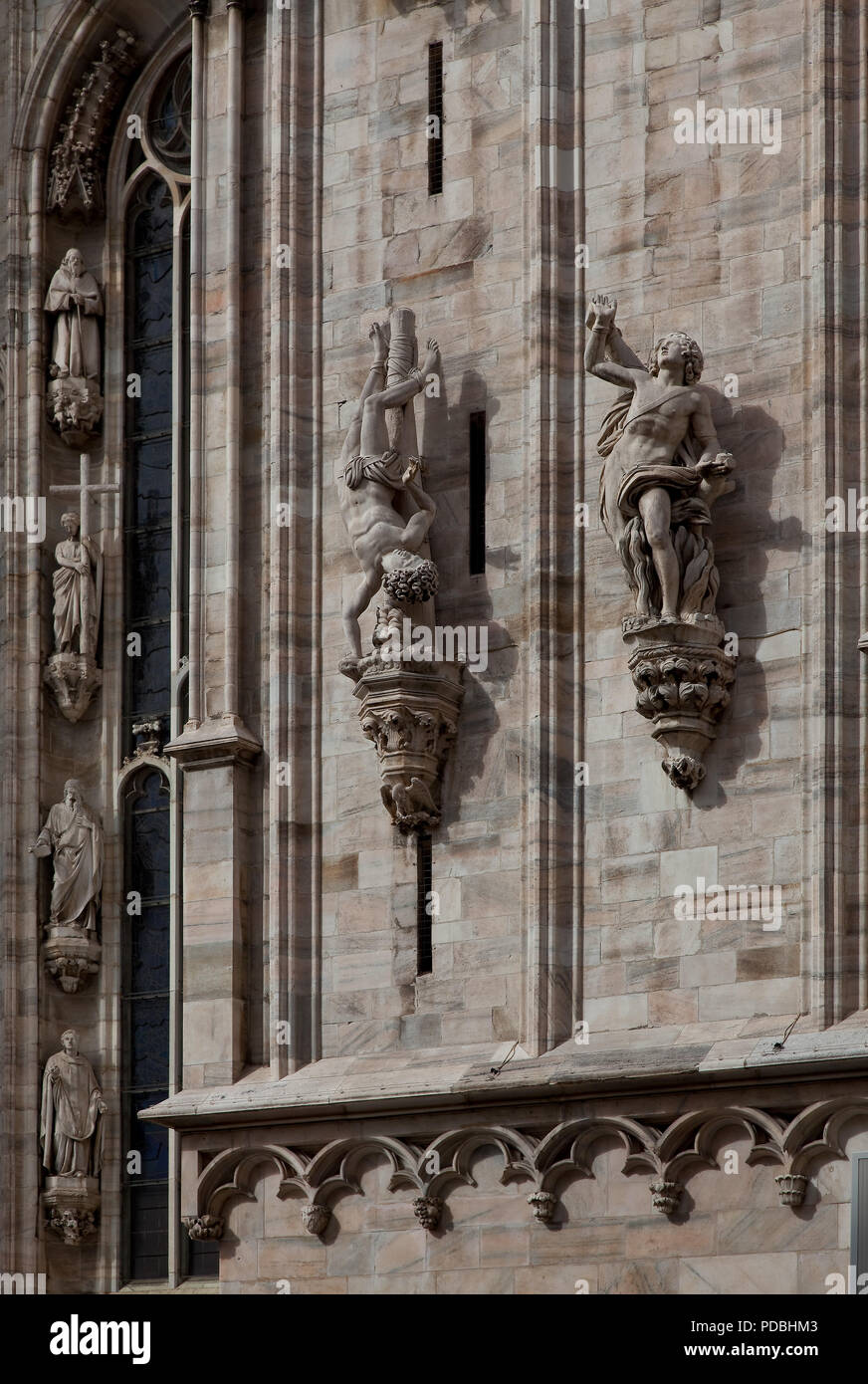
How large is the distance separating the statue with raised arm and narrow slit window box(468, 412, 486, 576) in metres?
1.40

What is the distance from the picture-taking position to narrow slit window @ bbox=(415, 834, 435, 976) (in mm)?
26391

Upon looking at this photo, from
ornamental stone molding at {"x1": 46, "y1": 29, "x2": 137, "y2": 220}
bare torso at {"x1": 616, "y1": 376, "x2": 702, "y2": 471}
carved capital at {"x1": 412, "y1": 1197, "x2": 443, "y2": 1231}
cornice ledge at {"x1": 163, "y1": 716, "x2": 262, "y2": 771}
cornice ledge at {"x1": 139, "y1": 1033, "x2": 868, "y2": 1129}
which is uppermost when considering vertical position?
ornamental stone molding at {"x1": 46, "y1": 29, "x2": 137, "y2": 220}

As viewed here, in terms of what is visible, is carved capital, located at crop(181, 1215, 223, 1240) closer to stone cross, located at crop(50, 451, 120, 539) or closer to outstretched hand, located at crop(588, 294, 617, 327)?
stone cross, located at crop(50, 451, 120, 539)

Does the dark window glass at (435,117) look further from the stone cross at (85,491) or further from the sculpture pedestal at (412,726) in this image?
the stone cross at (85,491)

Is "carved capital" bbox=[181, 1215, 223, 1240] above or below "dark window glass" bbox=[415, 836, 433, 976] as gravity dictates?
below

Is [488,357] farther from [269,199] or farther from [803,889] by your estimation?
[803,889]

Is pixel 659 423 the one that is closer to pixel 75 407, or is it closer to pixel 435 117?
pixel 435 117

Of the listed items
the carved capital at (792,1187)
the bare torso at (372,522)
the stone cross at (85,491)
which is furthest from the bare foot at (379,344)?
the carved capital at (792,1187)

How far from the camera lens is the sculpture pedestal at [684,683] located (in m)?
25.1

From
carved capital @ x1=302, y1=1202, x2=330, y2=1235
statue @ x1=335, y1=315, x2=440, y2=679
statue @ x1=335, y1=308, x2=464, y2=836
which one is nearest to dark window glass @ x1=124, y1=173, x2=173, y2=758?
statue @ x1=335, y1=308, x2=464, y2=836

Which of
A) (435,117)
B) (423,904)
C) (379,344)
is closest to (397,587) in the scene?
(379,344)

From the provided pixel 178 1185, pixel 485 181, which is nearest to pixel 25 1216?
pixel 178 1185

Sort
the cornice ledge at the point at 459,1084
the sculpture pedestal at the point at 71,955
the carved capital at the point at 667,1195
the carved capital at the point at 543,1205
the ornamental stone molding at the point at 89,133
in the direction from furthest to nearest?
the ornamental stone molding at the point at 89,133 → the sculpture pedestal at the point at 71,955 → the carved capital at the point at 543,1205 → the carved capital at the point at 667,1195 → the cornice ledge at the point at 459,1084

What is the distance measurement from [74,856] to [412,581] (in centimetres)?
507
